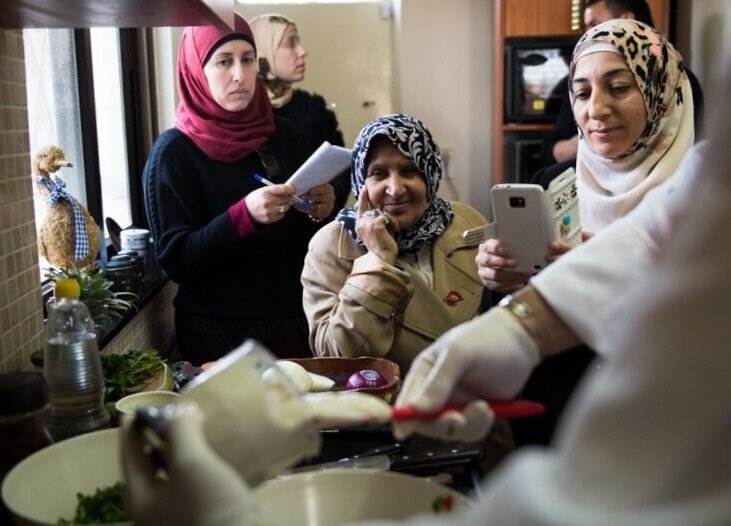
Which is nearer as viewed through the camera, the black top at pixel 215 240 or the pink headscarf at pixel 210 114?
the black top at pixel 215 240

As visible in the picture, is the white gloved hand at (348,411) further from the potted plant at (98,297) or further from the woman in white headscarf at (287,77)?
the woman in white headscarf at (287,77)

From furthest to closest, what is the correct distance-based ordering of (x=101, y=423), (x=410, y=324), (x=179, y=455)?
(x=410, y=324) → (x=101, y=423) → (x=179, y=455)

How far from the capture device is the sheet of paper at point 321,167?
2221 millimetres

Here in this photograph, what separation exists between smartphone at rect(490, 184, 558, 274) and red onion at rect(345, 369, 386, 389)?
0.36 meters

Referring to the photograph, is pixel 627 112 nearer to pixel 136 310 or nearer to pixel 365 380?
pixel 365 380

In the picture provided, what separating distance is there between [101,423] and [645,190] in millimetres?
1226

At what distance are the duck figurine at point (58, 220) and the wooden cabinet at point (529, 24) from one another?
2233 mm

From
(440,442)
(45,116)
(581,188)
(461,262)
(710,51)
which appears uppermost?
(710,51)

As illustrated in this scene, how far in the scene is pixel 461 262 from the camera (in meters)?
2.00

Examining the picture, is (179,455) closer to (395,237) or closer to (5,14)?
(5,14)

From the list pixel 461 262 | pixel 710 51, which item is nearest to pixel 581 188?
pixel 461 262

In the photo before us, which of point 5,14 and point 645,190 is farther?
point 645,190

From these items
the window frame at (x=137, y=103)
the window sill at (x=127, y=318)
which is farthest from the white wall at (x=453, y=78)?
the window sill at (x=127, y=318)

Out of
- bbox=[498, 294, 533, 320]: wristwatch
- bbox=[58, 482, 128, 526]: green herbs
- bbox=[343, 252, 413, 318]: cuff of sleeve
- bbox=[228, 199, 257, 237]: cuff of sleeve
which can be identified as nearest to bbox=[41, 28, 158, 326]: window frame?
bbox=[228, 199, 257, 237]: cuff of sleeve
